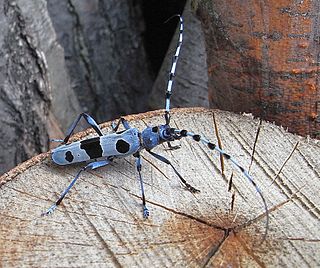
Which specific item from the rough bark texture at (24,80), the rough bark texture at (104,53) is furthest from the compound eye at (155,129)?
the rough bark texture at (104,53)

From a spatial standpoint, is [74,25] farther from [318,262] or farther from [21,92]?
[318,262]

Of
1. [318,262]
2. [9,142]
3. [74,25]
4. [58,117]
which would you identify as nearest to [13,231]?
[318,262]

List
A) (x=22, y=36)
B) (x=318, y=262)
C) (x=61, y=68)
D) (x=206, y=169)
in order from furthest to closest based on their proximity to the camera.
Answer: (x=61, y=68)
(x=22, y=36)
(x=206, y=169)
(x=318, y=262)

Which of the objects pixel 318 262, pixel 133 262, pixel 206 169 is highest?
pixel 206 169

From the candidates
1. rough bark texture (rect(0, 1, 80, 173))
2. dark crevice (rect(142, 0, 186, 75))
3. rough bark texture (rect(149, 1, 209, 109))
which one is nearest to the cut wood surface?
rough bark texture (rect(0, 1, 80, 173))

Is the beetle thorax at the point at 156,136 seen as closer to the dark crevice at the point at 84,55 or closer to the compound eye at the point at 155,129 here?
the compound eye at the point at 155,129

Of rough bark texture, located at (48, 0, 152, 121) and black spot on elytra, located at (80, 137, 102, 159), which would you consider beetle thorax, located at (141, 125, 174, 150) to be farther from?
rough bark texture, located at (48, 0, 152, 121)

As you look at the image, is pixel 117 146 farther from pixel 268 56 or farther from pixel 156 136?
pixel 268 56
